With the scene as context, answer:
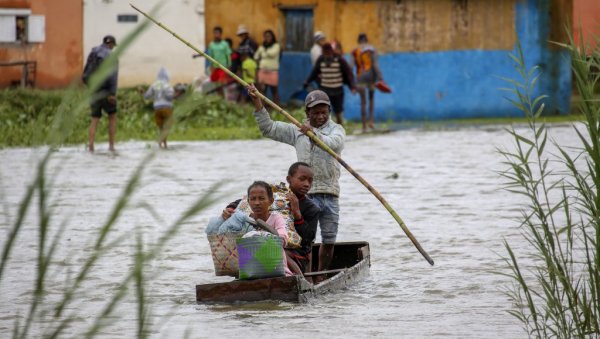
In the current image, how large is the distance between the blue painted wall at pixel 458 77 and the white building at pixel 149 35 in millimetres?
1985

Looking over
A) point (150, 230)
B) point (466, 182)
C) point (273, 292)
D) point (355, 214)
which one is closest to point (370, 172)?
point (466, 182)

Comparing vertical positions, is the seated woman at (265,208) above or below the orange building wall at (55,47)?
below

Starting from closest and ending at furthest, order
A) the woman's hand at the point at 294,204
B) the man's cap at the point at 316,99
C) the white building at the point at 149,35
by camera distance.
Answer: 1. the woman's hand at the point at 294,204
2. the man's cap at the point at 316,99
3. the white building at the point at 149,35

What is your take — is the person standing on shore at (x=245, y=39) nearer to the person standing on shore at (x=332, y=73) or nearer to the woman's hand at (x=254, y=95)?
the person standing on shore at (x=332, y=73)

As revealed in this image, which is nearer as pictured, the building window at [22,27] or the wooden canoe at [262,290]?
the wooden canoe at [262,290]

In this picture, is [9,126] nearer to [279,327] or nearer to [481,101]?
[481,101]

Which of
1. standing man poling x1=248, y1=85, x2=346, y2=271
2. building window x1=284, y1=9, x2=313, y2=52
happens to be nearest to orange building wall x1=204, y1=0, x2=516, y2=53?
building window x1=284, y1=9, x2=313, y2=52

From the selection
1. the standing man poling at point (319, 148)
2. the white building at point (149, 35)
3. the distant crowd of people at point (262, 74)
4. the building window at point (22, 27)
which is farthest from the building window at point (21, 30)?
the standing man poling at point (319, 148)

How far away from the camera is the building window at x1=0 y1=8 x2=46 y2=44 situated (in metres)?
29.2

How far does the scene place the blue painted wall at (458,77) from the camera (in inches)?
1172

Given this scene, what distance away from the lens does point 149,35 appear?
1189 inches

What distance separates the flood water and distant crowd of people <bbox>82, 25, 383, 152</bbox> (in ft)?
2.45

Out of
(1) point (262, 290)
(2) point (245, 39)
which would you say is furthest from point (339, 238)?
(2) point (245, 39)

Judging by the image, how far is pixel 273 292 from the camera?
9.38 m
